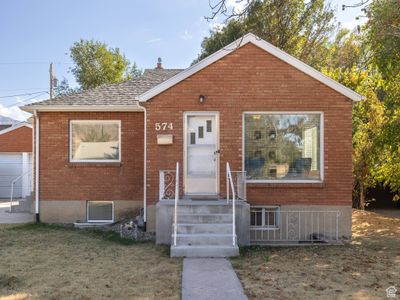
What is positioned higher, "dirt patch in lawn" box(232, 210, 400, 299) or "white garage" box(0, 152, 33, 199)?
"white garage" box(0, 152, 33, 199)

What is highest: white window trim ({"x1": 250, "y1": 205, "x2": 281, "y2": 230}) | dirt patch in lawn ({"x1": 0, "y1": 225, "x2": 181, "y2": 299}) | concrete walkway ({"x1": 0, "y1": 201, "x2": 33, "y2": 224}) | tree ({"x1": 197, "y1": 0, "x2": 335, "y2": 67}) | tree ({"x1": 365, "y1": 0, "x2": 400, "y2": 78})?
tree ({"x1": 197, "y1": 0, "x2": 335, "y2": 67})

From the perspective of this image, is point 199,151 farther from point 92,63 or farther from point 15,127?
point 92,63

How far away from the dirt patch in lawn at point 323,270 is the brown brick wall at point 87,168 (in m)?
4.51

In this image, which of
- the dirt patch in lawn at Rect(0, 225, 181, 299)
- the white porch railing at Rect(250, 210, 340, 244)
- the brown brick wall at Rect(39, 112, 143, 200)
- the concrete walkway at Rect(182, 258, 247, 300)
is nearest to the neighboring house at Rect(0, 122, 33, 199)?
the brown brick wall at Rect(39, 112, 143, 200)

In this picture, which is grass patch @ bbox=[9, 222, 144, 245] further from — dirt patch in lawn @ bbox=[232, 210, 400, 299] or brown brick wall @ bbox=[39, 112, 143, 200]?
dirt patch in lawn @ bbox=[232, 210, 400, 299]

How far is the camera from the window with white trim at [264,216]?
31.1 ft

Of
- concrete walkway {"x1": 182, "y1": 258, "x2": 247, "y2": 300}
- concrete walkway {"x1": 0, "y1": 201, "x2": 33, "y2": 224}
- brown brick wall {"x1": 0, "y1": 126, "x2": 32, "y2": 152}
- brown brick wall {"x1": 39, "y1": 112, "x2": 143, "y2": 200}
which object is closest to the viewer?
concrete walkway {"x1": 182, "y1": 258, "x2": 247, "y2": 300}

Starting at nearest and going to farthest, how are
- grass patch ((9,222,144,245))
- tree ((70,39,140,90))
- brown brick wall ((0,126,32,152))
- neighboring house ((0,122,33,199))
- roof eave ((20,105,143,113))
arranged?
grass patch ((9,222,144,245)) < roof eave ((20,105,143,113)) < neighboring house ((0,122,33,199)) < brown brick wall ((0,126,32,152)) < tree ((70,39,140,90))

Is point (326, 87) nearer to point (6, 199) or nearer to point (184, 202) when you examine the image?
point (184, 202)

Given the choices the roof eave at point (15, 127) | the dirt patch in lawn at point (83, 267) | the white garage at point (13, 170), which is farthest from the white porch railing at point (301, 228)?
the roof eave at point (15, 127)

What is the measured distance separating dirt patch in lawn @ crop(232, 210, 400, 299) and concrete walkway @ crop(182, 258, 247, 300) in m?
0.18

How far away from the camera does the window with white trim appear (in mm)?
9484

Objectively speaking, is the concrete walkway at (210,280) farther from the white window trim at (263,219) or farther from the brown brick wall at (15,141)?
the brown brick wall at (15,141)

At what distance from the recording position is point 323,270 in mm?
6520
